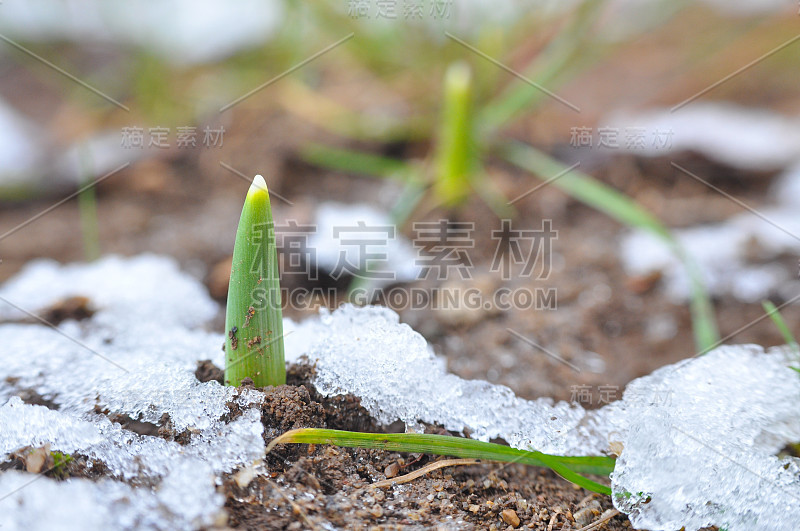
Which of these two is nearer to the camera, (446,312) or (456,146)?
(446,312)

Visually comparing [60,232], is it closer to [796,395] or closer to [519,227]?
[519,227]

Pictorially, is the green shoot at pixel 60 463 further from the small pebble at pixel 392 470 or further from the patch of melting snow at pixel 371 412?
the small pebble at pixel 392 470

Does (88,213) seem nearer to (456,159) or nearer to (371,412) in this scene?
(456,159)

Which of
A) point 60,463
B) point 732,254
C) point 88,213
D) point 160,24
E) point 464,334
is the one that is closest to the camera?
point 60,463

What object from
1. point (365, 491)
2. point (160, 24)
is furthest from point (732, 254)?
point (160, 24)

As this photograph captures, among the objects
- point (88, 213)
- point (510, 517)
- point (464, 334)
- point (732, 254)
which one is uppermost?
point (88, 213)

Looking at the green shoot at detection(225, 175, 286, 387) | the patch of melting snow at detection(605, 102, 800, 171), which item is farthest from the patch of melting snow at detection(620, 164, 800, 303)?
the green shoot at detection(225, 175, 286, 387)

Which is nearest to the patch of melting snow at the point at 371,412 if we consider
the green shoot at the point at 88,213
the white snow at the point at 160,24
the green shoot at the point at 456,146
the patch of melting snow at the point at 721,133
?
the green shoot at the point at 88,213
